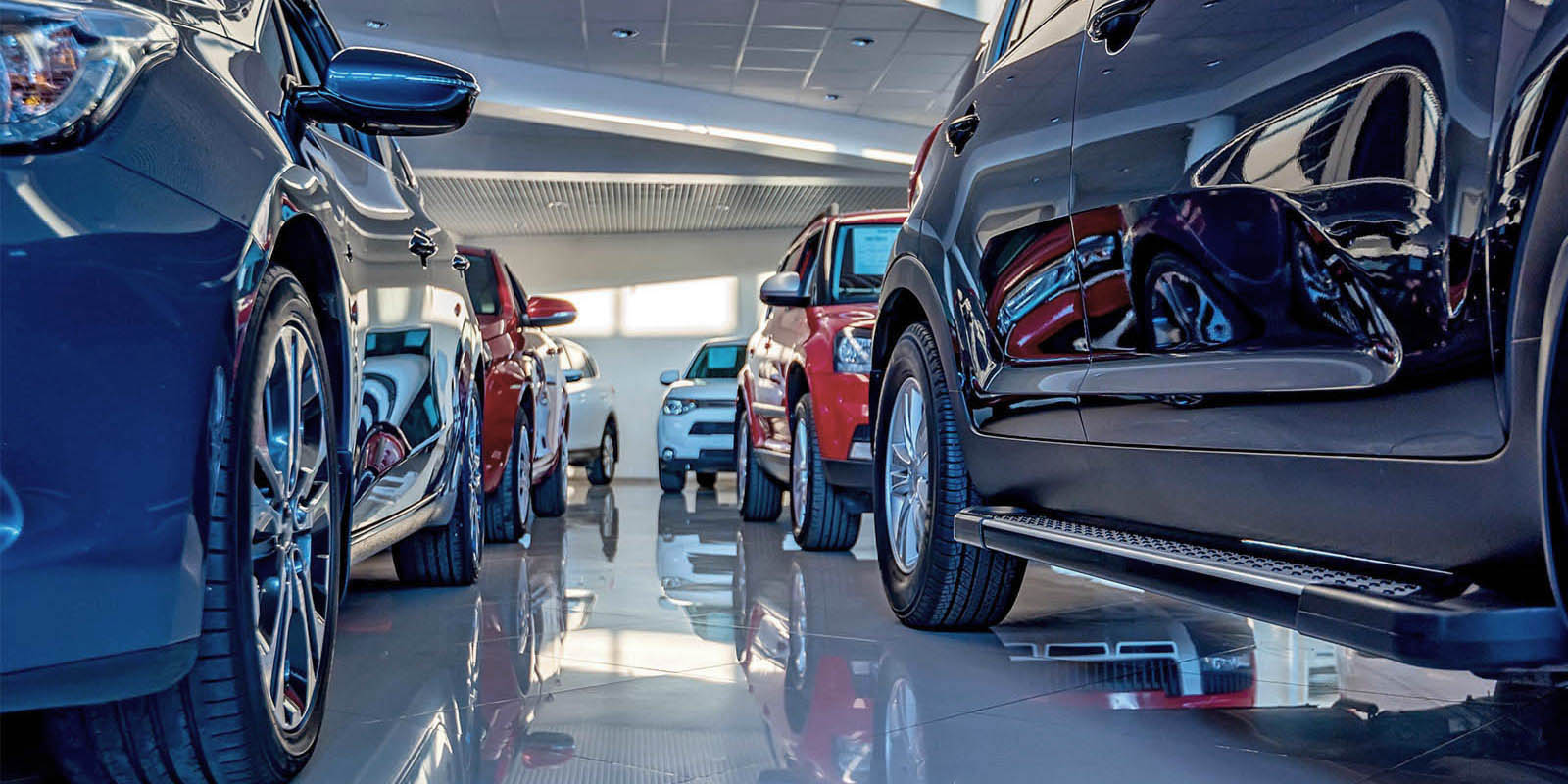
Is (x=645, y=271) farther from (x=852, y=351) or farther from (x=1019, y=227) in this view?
(x=1019, y=227)

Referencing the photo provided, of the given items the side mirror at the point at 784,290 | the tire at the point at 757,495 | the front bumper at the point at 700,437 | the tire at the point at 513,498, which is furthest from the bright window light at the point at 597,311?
the side mirror at the point at 784,290

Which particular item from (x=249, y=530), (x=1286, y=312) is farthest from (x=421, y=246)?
(x=1286, y=312)

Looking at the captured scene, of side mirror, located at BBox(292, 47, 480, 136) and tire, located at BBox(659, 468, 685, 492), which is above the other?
side mirror, located at BBox(292, 47, 480, 136)

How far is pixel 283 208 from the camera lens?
1.91 meters

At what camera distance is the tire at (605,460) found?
1334cm

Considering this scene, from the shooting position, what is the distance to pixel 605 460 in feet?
45.4

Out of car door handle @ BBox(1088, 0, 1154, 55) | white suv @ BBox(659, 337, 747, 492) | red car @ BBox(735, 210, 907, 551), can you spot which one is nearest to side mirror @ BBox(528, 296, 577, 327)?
red car @ BBox(735, 210, 907, 551)

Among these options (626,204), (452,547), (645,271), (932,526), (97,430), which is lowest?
(452,547)

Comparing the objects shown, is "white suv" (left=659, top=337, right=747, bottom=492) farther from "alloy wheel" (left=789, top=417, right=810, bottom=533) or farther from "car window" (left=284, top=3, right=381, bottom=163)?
"car window" (left=284, top=3, right=381, bottom=163)

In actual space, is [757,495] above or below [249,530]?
below

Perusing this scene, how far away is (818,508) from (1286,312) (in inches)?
166

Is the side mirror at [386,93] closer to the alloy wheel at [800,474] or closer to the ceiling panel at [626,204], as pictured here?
the alloy wheel at [800,474]

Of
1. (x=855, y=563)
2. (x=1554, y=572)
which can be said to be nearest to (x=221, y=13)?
(x=1554, y=572)

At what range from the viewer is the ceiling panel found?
16.6 meters
